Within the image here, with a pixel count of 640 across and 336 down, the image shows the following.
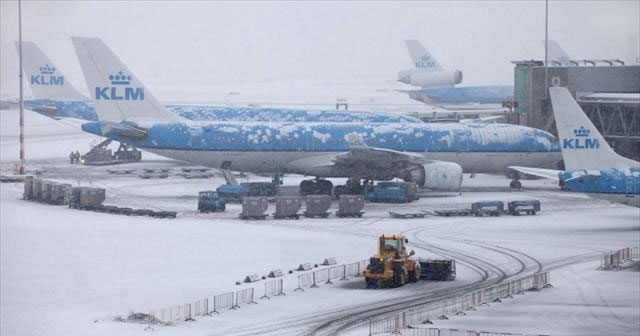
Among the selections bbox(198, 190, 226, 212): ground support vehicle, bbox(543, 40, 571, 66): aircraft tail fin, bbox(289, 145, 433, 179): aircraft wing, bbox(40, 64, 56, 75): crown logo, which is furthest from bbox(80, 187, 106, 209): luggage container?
bbox(543, 40, 571, 66): aircraft tail fin

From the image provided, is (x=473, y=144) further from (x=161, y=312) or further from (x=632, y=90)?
(x=161, y=312)

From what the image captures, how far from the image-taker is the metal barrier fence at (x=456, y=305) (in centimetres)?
2995

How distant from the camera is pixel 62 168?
81.2m

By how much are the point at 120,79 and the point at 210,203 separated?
12325 mm

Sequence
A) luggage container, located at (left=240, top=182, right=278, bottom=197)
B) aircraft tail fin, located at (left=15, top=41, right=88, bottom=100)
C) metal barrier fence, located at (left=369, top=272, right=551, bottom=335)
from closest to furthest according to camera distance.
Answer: metal barrier fence, located at (left=369, top=272, right=551, bottom=335) → luggage container, located at (left=240, top=182, right=278, bottom=197) → aircraft tail fin, located at (left=15, top=41, right=88, bottom=100)

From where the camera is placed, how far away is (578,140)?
48.9 metres

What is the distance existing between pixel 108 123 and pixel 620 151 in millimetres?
30278

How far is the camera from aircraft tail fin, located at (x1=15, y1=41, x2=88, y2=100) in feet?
311

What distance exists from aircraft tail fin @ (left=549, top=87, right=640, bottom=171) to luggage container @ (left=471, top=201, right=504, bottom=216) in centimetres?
712

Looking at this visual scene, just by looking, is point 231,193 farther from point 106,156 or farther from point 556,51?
point 556,51

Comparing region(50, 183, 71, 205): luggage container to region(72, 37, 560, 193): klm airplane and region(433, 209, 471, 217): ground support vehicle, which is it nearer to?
region(72, 37, 560, 193): klm airplane

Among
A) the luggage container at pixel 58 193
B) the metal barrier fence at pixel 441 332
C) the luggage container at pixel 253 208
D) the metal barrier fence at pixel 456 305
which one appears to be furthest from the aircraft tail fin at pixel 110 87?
the metal barrier fence at pixel 441 332

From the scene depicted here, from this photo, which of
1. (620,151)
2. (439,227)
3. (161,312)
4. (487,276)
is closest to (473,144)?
(620,151)

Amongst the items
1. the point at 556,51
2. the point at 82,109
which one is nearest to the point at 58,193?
the point at 82,109
